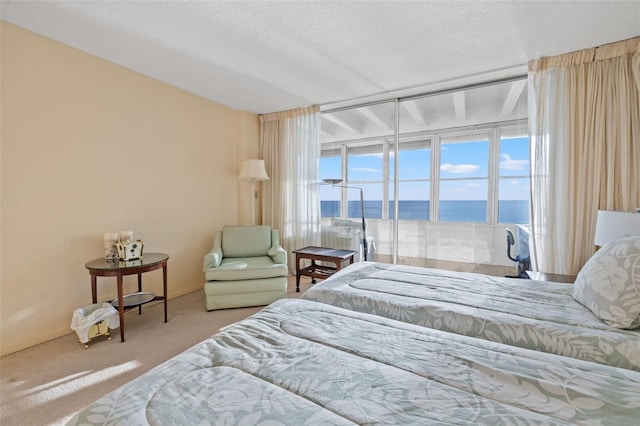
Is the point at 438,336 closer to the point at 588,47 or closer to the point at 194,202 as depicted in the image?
the point at 588,47

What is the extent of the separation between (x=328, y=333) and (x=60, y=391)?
1.86 meters

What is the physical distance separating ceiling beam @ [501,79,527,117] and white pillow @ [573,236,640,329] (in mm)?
2271

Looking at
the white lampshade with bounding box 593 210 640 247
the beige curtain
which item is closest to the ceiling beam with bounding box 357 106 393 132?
the beige curtain

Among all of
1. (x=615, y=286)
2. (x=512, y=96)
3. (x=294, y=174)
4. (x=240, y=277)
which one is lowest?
(x=240, y=277)

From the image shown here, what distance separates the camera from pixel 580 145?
2559 millimetres

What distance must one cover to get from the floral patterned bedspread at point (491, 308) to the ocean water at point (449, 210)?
166cm

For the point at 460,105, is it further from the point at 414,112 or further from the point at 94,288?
the point at 94,288

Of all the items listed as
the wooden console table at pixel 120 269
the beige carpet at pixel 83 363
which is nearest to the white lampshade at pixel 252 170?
the wooden console table at pixel 120 269

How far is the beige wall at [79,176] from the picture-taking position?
2184 mm

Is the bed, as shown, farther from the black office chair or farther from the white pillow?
the black office chair

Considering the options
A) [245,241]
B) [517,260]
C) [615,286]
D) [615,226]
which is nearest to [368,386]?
[615,286]

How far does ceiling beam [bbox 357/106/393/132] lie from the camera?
4.04 meters

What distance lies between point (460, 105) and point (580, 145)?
1.38 m

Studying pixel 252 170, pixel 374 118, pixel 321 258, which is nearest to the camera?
pixel 321 258
